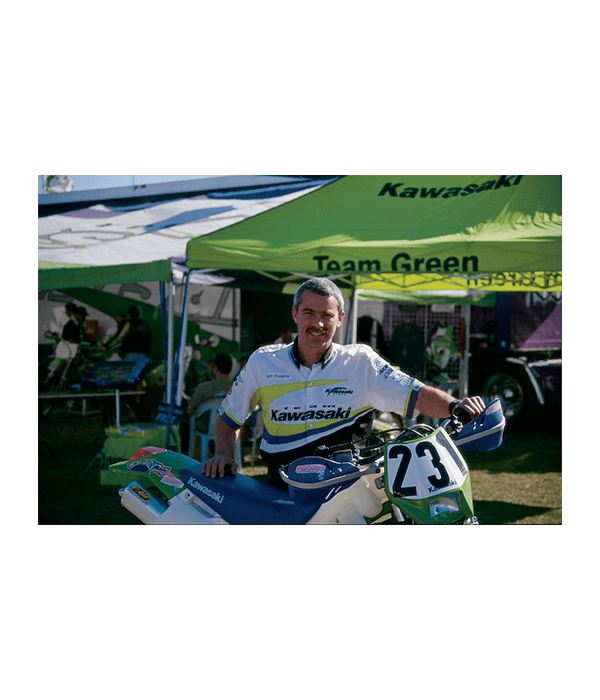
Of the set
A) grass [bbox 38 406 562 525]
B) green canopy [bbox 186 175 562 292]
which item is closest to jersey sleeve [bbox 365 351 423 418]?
green canopy [bbox 186 175 562 292]

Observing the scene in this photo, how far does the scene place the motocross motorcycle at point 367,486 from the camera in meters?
1.60

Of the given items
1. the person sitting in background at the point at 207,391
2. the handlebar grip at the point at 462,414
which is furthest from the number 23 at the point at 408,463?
the person sitting in background at the point at 207,391

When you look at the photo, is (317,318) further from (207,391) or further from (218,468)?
(207,391)

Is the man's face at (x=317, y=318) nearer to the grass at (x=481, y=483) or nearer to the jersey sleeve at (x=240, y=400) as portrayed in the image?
the jersey sleeve at (x=240, y=400)

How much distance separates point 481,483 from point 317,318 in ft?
14.7

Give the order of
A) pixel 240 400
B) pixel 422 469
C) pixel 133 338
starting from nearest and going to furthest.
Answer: pixel 422 469 → pixel 240 400 → pixel 133 338

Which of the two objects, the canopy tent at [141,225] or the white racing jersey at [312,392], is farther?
the canopy tent at [141,225]

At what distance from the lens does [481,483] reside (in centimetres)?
591

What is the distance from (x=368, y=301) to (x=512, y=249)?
336 inches

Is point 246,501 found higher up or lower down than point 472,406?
lower down

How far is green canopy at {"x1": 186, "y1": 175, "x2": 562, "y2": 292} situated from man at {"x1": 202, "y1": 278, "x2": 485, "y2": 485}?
2.58m

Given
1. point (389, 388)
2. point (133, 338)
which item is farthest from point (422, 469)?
point (133, 338)

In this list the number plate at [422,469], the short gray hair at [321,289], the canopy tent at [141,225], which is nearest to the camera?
the number plate at [422,469]

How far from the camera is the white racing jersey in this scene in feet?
7.55
